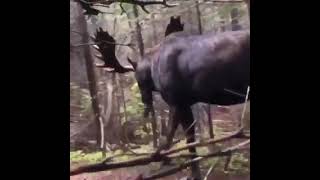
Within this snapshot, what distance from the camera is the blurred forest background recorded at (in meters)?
1.43

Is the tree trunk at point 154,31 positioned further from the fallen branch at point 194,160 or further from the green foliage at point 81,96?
the fallen branch at point 194,160

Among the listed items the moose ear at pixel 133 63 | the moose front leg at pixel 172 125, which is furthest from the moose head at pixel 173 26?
the moose front leg at pixel 172 125

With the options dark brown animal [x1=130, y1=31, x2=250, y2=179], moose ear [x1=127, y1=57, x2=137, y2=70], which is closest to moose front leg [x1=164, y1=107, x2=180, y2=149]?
dark brown animal [x1=130, y1=31, x2=250, y2=179]

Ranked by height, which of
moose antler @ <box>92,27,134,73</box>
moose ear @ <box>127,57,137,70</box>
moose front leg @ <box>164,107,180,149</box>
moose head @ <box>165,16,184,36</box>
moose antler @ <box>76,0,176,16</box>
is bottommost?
moose front leg @ <box>164,107,180,149</box>

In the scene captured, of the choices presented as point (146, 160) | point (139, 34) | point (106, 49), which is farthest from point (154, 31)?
point (146, 160)

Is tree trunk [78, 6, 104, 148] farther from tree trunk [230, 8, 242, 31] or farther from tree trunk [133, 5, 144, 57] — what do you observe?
tree trunk [230, 8, 242, 31]

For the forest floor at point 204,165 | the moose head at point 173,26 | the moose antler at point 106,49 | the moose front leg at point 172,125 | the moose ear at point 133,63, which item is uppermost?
the moose head at point 173,26

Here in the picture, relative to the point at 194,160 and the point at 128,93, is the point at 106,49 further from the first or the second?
the point at 194,160

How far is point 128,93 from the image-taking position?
4.75ft

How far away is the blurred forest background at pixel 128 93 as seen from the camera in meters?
1.43

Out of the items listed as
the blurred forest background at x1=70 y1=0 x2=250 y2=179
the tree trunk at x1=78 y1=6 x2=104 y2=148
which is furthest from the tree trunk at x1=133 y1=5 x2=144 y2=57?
the tree trunk at x1=78 y1=6 x2=104 y2=148

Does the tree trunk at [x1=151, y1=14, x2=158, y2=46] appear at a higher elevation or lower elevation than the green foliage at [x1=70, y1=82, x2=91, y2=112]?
higher
